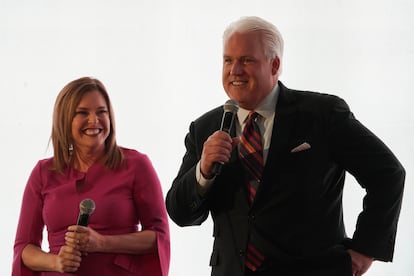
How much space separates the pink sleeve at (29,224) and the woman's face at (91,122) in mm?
265

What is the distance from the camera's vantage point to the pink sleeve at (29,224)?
8.64ft

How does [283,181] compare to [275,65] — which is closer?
[283,181]

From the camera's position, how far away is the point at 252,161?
2.12 metres

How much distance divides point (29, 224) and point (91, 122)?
48 centimetres

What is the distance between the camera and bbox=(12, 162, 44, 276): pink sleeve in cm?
263

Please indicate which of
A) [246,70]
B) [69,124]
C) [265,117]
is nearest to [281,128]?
[265,117]

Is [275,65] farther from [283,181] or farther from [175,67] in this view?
[175,67]

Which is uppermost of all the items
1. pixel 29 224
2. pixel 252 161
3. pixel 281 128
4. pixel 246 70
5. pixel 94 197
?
pixel 246 70

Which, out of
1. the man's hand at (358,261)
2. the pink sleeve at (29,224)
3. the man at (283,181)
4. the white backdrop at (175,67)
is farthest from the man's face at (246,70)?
the white backdrop at (175,67)

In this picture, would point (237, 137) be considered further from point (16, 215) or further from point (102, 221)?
point (16, 215)

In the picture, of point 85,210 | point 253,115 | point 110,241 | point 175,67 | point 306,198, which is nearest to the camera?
point 306,198

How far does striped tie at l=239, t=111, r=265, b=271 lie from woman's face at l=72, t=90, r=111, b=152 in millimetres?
716

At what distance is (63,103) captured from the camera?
2643mm

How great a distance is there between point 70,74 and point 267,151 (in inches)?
78.8
